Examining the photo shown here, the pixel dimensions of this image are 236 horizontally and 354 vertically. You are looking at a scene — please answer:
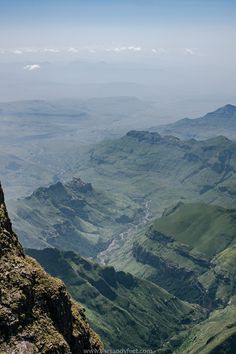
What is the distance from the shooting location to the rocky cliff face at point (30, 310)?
60.3 m

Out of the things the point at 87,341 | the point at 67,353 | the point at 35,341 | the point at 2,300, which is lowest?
the point at 87,341

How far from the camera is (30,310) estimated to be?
64688mm

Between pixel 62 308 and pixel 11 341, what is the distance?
13.5m

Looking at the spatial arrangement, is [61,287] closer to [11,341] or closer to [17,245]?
[17,245]

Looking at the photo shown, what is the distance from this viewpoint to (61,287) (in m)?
72.8

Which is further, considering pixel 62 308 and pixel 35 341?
pixel 62 308

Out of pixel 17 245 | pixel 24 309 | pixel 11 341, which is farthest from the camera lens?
pixel 17 245

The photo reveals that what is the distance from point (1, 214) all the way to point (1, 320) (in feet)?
68.4

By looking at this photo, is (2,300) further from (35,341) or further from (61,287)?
(61,287)

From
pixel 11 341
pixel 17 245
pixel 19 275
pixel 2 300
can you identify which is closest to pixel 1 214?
pixel 17 245

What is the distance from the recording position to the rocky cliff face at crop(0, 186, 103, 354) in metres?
60.3

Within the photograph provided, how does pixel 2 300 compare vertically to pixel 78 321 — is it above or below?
above

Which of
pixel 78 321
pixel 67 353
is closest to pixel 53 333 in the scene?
pixel 67 353

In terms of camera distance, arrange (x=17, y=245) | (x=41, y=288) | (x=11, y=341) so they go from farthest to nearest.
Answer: (x=17, y=245) → (x=41, y=288) → (x=11, y=341)
